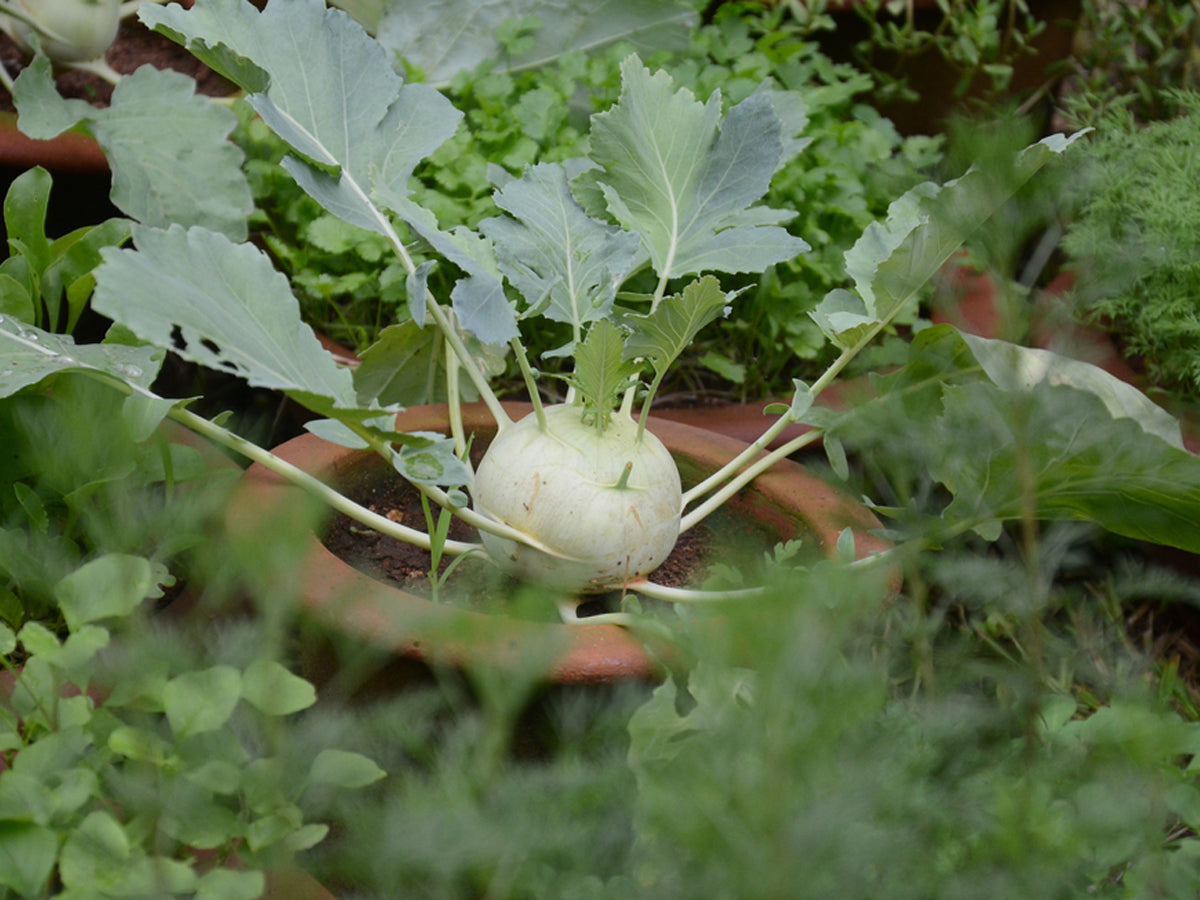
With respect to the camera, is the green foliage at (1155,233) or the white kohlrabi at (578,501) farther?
the green foliage at (1155,233)

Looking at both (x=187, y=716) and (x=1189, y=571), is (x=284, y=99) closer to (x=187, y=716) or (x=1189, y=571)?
(x=187, y=716)

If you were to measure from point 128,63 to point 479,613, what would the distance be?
1263 millimetres

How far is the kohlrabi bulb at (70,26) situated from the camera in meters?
1.39

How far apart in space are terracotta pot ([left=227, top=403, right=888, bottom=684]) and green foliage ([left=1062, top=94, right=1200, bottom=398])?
38cm

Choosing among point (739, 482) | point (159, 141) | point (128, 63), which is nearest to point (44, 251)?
point (159, 141)

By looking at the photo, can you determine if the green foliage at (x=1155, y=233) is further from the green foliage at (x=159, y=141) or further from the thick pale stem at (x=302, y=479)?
the green foliage at (x=159, y=141)

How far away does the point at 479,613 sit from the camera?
2.45 feet

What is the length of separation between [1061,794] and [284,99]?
796 millimetres

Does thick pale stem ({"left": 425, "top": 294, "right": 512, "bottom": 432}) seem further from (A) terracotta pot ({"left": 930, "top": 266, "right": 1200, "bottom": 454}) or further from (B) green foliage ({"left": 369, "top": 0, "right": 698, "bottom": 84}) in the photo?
(B) green foliage ({"left": 369, "top": 0, "right": 698, "bottom": 84})

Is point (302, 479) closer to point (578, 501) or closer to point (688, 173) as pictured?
point (578, 501)

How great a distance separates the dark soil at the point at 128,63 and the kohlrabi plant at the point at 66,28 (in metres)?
0.07

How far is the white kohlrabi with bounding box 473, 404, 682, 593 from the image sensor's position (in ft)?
2.85

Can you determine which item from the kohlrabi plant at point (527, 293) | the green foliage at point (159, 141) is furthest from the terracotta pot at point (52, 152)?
the kohlrabi plant at point (527, 293)

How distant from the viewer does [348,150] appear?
3.31 ft
